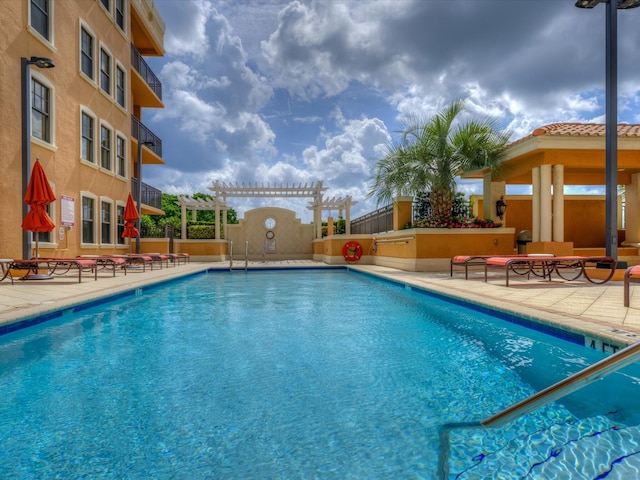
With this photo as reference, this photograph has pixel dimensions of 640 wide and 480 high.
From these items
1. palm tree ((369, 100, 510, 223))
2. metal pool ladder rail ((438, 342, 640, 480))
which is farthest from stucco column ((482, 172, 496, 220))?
metal pool ladder rail ((438, 342, 640, 480))

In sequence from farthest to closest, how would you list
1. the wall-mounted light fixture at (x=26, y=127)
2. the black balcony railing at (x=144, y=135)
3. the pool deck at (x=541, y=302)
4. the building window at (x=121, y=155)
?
the black balcony railing at (x=144, y=135)
the building window at (x=121, y=155)
the wall-mounted light fixture at (x=26, y=127)
the pool deck at (x=541, y=302)

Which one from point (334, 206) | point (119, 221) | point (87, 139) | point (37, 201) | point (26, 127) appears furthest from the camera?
point (334, 206)

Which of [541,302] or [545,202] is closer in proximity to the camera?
[541,302]

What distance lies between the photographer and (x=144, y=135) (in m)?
17.5

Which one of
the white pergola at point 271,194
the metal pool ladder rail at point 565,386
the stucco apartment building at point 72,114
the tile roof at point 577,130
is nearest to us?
the metal pool ladder rail at point 565,386

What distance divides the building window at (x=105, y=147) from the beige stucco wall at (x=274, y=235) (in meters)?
8.13

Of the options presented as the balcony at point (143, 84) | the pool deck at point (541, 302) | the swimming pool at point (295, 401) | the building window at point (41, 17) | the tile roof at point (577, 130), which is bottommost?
the swimming pool at point (295, 401)

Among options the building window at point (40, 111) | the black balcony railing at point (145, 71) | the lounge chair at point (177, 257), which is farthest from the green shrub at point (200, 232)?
the building window at point (40, 111)

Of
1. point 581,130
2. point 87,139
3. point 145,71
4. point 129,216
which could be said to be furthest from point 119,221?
point 581,130

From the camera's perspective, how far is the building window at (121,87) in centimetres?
1454

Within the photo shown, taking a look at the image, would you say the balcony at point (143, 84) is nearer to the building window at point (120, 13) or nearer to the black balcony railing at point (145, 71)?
the black balcony railing at point (145, 71)

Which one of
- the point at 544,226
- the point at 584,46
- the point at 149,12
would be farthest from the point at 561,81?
the point at 149,12

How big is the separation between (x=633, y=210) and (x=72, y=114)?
18653 millimetres

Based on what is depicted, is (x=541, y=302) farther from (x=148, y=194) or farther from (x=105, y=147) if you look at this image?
(x=148, y=194)
